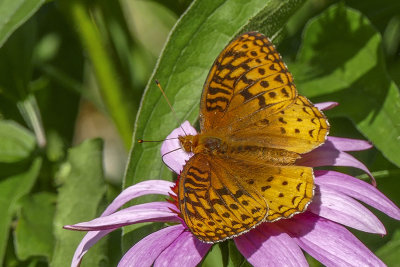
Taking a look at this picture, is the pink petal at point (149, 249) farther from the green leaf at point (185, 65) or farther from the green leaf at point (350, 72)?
the green leaf at point (350, 72)

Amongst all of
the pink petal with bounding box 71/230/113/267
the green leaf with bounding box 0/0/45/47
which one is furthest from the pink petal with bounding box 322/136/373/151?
the green leaf with bounding box 0/0/45/47

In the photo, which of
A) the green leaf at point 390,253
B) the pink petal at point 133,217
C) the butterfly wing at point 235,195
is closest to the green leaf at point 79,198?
the pink petal at point 133,217

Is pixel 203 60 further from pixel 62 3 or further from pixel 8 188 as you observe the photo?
pixel 8 188

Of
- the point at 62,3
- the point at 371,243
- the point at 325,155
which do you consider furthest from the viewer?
the point at 62,3

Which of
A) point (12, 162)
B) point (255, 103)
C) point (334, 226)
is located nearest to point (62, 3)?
point (12, 162)

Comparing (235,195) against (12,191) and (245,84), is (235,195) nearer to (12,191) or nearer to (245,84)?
(245,84)

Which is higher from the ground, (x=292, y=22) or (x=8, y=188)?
(x=8, y=188)

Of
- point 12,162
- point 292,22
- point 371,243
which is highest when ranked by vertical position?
point 12,162
